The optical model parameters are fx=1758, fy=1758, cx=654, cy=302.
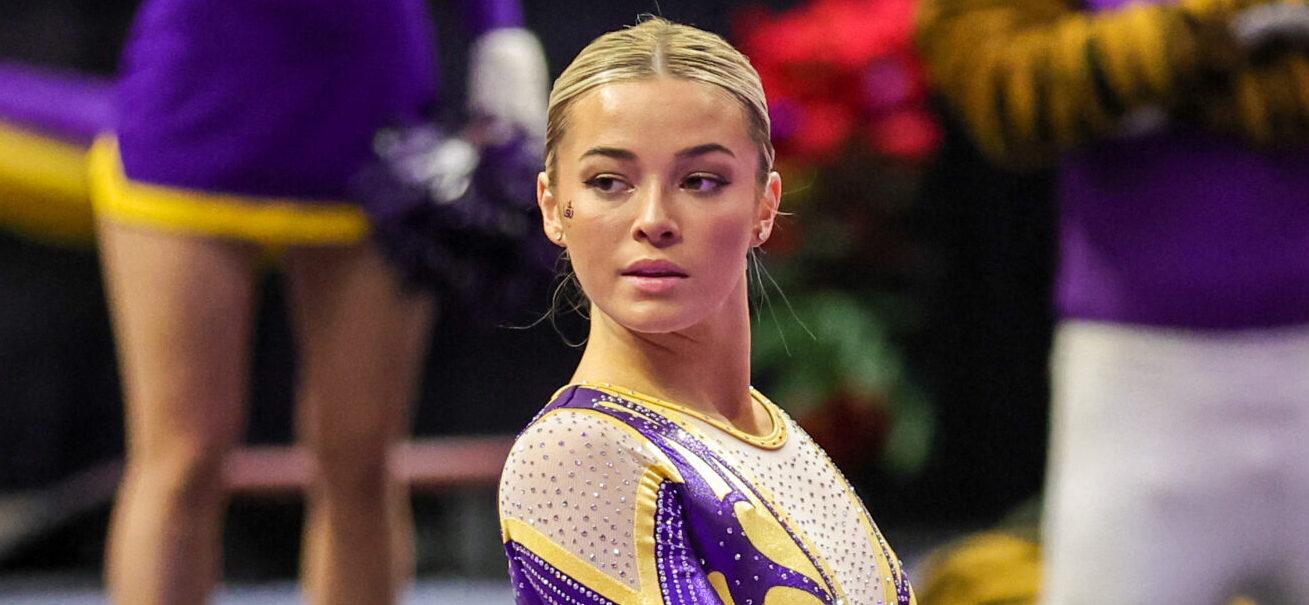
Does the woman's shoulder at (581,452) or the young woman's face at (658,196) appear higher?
the young woman's face at (658,196)

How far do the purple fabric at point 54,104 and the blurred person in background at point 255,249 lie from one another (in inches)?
44.3

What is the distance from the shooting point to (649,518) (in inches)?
44.3

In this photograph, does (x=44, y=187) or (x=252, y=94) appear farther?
(x=44, y=187)

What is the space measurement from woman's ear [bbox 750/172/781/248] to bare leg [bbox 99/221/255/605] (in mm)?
1299

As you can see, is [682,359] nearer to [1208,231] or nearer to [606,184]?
[606,184]

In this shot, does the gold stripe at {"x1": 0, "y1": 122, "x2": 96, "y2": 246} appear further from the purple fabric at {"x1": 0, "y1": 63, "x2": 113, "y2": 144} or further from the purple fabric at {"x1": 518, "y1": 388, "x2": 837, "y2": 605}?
the purple fabric at {"x1": 518, "y1": 388, "x2": 837, "y2": 605}

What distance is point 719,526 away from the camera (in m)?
1.14

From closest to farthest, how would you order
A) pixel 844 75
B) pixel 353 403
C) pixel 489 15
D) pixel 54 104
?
pixel 353 403 → pixel 489 15 → pixel 54 104 → pixel 844 75

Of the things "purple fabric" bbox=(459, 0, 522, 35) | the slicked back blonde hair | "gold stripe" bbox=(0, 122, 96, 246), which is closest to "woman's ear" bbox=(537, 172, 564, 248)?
the slicked back blonde hair

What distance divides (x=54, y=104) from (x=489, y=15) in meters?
1.43

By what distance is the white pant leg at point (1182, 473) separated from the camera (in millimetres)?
2109

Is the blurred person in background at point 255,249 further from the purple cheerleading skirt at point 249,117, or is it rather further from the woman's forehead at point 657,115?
the woman's forehead at point 657,115

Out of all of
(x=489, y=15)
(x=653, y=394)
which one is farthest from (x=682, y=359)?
(x=489, y=15)

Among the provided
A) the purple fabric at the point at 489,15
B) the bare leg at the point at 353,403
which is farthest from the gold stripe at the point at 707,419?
the purple fabric at the point at 489,15
